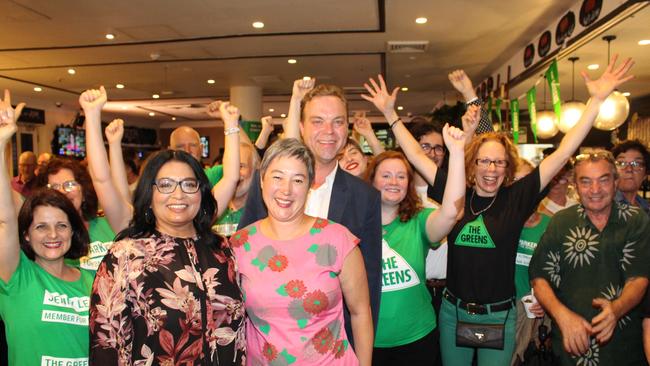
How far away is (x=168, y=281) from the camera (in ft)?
5.57

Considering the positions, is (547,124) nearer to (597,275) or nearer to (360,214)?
(597,275)

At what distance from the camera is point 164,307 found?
166 cm

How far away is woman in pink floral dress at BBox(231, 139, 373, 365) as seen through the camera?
5.97 ft

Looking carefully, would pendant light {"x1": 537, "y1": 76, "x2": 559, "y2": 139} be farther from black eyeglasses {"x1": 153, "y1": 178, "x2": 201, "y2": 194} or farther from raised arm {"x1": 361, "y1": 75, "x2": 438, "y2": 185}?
black eyeglasses {"x1": 153, "y1": 178, "x2": 201, "y2": 194}

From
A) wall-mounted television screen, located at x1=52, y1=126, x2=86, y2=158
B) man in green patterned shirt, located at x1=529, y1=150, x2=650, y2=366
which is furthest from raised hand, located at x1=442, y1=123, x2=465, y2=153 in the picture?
wall-mounted television screen, located at x1=52, y1=126, x2=86, y2=158

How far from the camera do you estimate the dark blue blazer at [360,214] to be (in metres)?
2.29

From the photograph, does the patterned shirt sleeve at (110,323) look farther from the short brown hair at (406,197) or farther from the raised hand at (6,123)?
the short brown hair at (406,197)

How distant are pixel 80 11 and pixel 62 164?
14.5 ft

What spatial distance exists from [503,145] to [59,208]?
2.31 metres

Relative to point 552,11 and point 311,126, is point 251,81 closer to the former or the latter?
point 552,11

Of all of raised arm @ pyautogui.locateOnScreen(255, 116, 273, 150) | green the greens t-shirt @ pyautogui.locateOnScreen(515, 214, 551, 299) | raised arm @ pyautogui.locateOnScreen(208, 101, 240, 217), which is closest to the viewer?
raised arm @ pyautogui.locateOnScreen(208, 101, 240, 217)

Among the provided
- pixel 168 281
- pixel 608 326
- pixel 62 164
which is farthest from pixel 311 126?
pixel 608 326

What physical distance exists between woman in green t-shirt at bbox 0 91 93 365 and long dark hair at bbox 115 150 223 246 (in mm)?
498

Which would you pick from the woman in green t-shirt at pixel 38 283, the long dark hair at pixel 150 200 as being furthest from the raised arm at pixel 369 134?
the woman in green t-shirt at pixel 38 283
